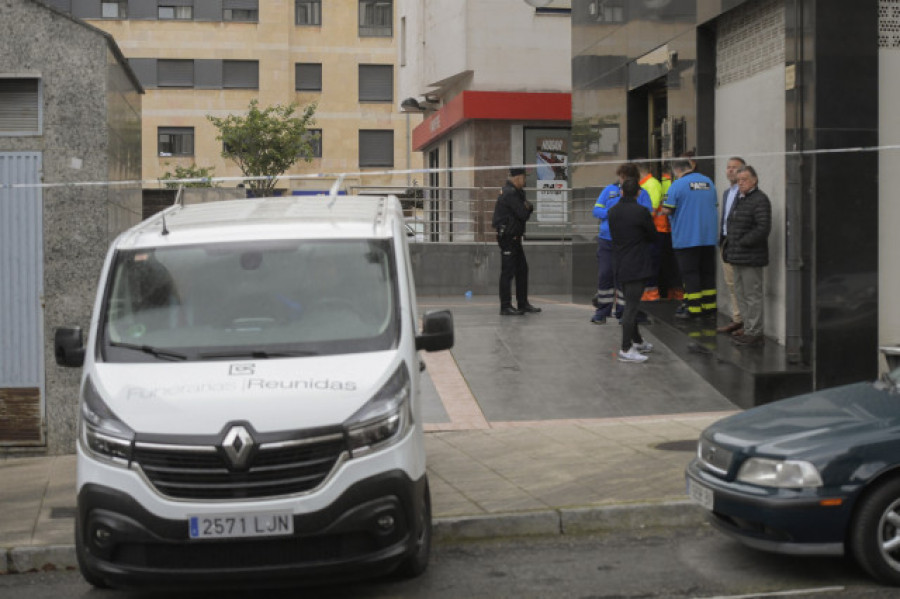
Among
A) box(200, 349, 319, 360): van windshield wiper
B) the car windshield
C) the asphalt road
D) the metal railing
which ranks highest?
the metal railing

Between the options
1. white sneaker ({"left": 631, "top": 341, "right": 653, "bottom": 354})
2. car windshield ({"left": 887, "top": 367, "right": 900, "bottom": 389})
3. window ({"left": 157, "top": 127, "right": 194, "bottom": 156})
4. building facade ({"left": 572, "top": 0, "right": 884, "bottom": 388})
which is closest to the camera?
car windshield ({"left": 887, "top": 367, "right": 900, "bottom": 389})

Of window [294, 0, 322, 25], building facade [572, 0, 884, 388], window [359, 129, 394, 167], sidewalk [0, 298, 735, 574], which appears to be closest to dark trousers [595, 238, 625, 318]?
sidewalk [0, 298, 735, 574]

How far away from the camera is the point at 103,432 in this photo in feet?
19.3

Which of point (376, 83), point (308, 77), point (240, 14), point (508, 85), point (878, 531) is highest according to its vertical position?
point (240, 14)

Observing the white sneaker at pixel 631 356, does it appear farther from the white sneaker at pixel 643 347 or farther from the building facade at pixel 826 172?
the building facade at pixel 826 172

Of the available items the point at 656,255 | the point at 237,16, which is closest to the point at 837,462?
the point at 656,255

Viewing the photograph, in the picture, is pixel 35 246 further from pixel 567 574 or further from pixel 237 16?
pixel 237 16

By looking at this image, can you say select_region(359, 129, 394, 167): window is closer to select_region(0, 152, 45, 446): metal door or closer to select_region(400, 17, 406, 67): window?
select_region(400, 17, 406, 67): window

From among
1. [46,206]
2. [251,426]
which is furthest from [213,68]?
[251,426]

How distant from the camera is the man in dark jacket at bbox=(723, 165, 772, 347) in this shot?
12.4 m

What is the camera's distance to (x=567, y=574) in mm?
6832

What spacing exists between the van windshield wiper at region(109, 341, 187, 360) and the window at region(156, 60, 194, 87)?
53.3 m

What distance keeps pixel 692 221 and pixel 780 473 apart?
7.93 metres

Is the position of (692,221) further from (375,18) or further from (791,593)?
(375,18)
